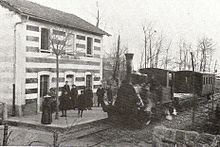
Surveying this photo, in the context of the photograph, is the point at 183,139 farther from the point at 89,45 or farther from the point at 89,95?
the point at 89,45

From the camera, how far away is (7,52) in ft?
47.6

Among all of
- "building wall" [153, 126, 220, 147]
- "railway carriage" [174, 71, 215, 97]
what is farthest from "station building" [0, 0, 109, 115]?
"building wall" [153, 126, 220, 147]

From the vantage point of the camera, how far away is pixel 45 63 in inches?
616

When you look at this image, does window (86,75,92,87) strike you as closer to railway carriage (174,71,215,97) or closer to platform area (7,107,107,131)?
platform area (7,107,107,131)

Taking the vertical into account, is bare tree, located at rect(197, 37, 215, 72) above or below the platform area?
above

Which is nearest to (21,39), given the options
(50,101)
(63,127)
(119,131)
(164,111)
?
(50,101)

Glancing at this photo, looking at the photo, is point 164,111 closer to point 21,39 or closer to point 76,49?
point 76,49

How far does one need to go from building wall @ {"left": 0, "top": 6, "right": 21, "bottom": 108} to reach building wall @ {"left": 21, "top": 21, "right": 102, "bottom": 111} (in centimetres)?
66

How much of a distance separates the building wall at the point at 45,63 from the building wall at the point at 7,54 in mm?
655

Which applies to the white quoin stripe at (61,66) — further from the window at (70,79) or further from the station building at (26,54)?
the window at (70,79)

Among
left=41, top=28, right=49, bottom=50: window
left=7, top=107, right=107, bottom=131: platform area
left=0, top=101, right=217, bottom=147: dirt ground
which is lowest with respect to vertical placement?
left=0, top=101, right=217, bottom=147: dirt ground

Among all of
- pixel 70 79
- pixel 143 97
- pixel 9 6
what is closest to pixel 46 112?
pixel 143 97

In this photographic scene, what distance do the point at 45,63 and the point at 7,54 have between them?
6.65 ft

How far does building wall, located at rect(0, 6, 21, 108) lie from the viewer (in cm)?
1434
